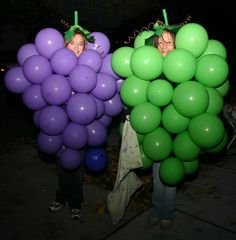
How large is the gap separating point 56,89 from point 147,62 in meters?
0.93

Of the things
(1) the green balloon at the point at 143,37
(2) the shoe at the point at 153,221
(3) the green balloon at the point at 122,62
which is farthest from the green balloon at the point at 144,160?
(1) the green balloon at the point at 143,37

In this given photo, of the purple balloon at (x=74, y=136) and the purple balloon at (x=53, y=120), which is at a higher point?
the purple balloon at (x=53, y=120)

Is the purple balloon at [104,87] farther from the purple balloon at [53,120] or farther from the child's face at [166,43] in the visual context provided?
the child's face at [166,43]

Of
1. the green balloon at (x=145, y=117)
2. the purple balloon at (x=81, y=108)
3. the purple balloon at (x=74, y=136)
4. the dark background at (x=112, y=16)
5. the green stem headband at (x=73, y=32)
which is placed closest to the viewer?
the green balloon at (x=145, y=117)

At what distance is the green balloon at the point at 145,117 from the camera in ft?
9.95

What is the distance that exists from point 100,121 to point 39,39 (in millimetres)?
1099

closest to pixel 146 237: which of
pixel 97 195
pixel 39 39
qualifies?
pixel 97 195

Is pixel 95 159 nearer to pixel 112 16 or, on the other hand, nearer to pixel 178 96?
pixel 178 96

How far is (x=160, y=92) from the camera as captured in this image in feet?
9.63

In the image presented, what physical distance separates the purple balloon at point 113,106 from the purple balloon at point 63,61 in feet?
1.93

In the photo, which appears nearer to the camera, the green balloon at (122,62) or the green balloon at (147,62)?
the green balloon at (147,62)

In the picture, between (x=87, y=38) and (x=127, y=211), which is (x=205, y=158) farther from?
(x=87, y=38)

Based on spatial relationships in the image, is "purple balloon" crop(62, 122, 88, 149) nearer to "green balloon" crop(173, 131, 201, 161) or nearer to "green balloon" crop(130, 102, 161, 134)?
"green balloon" crop(130, 102, 161, 134)

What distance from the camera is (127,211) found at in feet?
13.0
